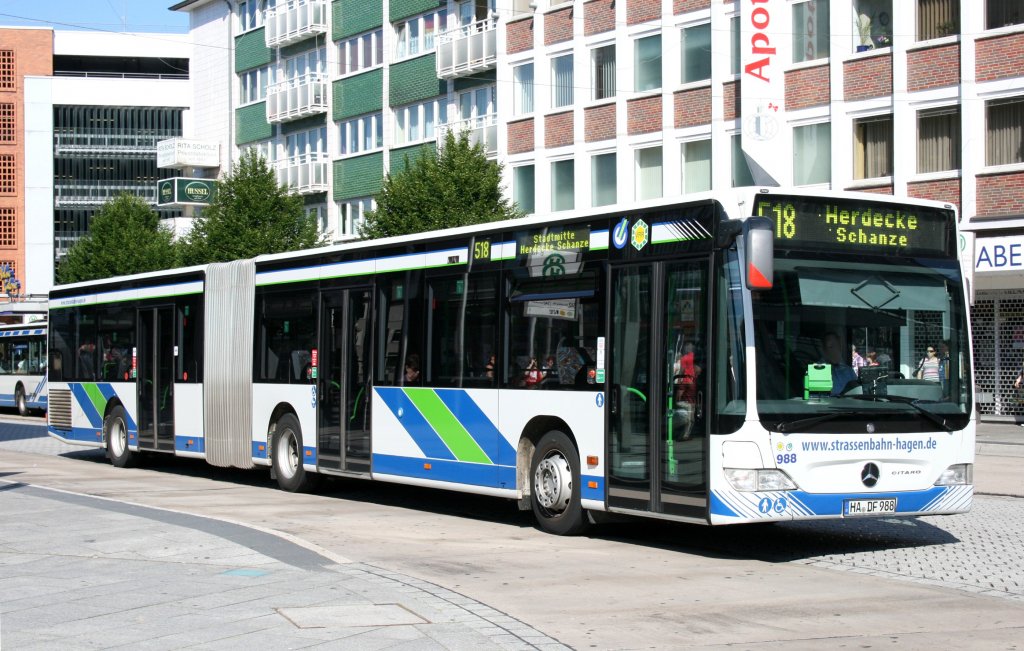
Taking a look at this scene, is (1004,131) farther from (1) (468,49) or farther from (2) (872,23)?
(1) (468,49)

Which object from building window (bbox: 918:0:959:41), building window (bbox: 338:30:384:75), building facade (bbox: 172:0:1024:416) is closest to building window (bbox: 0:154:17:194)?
building facade (bbox: 172:0:1024:416)

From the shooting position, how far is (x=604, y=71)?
40250 millimetres

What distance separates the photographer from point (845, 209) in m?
11.8

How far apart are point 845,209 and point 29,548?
24.0 feet

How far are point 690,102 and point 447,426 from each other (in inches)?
951

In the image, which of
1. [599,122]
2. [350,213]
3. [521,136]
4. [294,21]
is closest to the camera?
[599,122]

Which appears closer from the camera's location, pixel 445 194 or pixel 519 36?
pixel 445 194

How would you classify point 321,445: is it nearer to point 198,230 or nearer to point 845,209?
point 845,209

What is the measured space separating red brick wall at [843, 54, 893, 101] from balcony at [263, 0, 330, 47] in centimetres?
2661

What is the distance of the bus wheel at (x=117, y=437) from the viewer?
907 inches

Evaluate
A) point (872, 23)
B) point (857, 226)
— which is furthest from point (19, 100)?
point (857, 226)

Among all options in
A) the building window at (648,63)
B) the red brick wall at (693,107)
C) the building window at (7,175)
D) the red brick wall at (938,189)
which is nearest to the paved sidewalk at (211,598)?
the red brick wall at (938,189)

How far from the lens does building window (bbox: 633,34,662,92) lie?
126ft

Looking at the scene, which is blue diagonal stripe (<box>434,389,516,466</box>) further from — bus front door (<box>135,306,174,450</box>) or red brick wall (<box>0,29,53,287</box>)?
red brick wall (<box>0,29,53,287</box>)
